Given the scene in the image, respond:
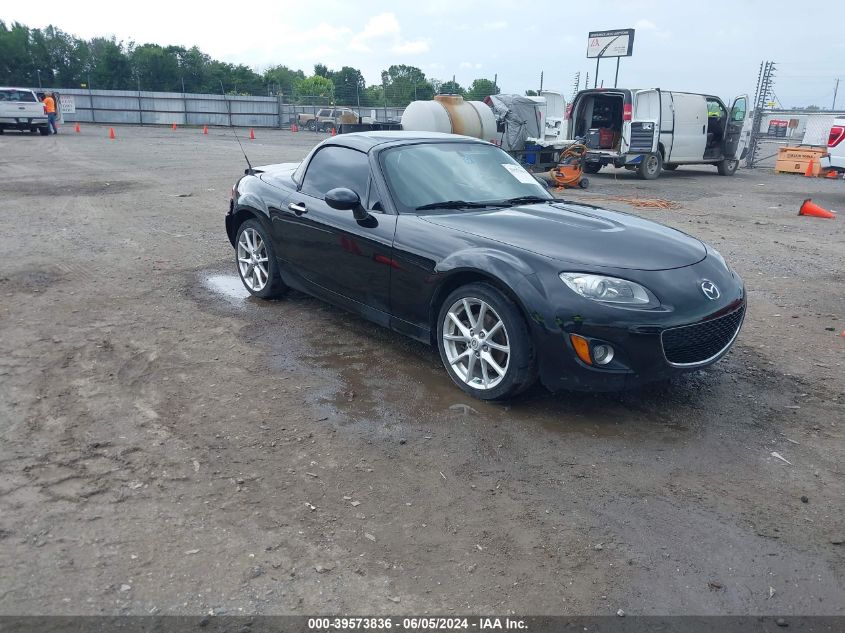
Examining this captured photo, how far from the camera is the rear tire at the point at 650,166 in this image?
708 inches

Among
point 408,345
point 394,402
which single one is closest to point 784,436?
point 394,402

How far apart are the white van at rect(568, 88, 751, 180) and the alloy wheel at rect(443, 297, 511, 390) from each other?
1484cm

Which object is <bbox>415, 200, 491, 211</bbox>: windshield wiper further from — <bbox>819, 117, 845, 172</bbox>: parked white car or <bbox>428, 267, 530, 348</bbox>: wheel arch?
<bbox>819, 117, 845, 172</bbox>: parked white car

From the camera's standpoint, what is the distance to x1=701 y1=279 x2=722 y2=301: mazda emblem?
152 inches

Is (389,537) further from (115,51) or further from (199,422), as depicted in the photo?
(115,51)

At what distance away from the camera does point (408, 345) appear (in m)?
5.07

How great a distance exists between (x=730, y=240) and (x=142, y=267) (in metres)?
7.88

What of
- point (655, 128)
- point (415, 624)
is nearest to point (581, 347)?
point (415, 624)

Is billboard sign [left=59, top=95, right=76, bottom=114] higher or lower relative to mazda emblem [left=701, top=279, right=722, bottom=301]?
higher

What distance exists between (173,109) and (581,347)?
46186 mm

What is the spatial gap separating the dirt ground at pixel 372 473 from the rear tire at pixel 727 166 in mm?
15469

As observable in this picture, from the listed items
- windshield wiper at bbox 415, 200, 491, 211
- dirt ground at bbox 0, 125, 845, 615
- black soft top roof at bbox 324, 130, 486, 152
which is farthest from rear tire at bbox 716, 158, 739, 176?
windshield wiper at bbox 415, 200, 491, 211

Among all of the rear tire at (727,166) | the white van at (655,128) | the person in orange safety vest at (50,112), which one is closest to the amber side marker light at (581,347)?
the white van at (655,128)

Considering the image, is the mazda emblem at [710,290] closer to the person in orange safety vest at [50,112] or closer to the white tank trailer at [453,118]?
the white tank trailer at [453,118]
